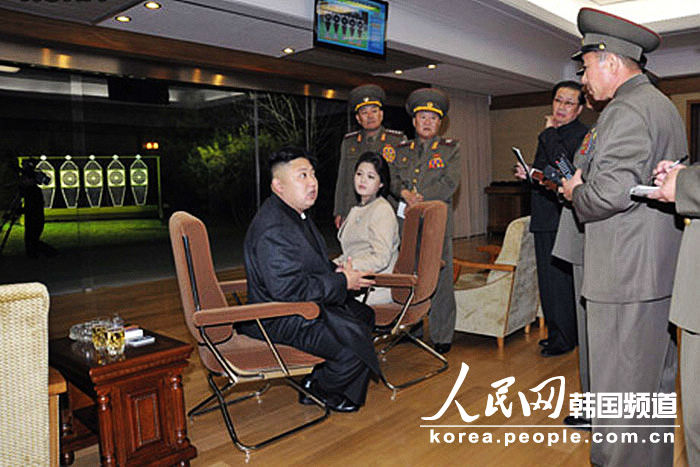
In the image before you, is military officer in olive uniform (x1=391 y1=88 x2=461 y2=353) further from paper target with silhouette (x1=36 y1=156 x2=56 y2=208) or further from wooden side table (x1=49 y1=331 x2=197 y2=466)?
paper target with silhouette (x1=36 y1=156 x2=56 y2=208)

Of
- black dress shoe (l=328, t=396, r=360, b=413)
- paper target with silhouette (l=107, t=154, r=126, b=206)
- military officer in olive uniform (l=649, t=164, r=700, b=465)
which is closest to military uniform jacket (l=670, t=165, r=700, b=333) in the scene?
military officer in olive uniform (l=649, t=164, r=700, b=465)

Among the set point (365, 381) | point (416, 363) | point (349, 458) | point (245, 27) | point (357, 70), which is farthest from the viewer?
point (357, 70)

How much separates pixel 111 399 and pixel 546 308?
9.77 ft

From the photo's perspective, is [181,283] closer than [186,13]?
Yes

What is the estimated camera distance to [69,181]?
6.68m

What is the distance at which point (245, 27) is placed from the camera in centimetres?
560

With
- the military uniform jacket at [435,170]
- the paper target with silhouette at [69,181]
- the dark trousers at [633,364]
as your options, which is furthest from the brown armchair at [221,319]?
the paper target with silhouette at [69,181]

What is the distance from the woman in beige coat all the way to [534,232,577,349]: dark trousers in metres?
1.09

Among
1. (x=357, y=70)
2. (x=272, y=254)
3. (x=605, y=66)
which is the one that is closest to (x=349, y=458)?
(x=272, y=254)

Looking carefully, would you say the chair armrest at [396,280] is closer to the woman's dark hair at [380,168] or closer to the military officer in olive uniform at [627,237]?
the woman's dark hair at [380,168]

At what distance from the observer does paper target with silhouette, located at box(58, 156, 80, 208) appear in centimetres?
659

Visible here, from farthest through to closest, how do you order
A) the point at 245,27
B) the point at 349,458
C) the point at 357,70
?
the point at 357,70 → the point at 245,27 → the point at 349,458

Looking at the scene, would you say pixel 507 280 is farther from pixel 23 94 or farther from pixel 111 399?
pixel 23 94

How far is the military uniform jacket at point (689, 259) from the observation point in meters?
1.67
